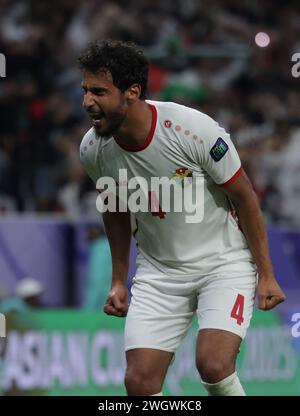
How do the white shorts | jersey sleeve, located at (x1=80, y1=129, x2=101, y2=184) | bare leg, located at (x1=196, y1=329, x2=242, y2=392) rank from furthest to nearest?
1. jersey sleeve, located at (x1=80, y1=129, x2=101, y2=184)
2. the white shorts
3. bare leg, located at (x1=196, y1=329, x2=242, y2=392)

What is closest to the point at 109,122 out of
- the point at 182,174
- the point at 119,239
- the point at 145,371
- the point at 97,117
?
the point at 97,117

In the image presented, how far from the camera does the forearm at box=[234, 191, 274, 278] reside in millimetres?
5766

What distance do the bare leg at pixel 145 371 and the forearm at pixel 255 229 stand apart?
0.70 m

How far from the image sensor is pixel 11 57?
12633 millimetres

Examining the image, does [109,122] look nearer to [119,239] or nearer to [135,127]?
[135,127]

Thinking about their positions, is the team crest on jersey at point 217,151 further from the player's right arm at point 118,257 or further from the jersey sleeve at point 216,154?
the player's right arm at point 118,257

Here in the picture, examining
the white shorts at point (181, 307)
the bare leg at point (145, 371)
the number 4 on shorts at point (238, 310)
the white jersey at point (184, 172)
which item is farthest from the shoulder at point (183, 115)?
the bare leg at point (145, 371)

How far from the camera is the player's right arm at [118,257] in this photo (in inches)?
243

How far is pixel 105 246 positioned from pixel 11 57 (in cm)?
276

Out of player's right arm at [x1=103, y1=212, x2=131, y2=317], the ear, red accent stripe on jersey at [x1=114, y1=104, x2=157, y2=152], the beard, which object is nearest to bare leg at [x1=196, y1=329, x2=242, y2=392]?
player's right arm at [x1=103, y1=212, x2=131, y2=317]

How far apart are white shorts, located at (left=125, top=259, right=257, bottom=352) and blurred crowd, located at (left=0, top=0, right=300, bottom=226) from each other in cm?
600

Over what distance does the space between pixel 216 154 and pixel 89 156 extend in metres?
0.72

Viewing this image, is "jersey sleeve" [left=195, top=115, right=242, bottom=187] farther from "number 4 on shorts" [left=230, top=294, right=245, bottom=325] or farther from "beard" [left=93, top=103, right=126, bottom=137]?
"number 4 on shorts" [left=230, top=294, right=245, bottom=325]

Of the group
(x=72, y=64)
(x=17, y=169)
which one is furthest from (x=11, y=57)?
(x=17, y=169)
